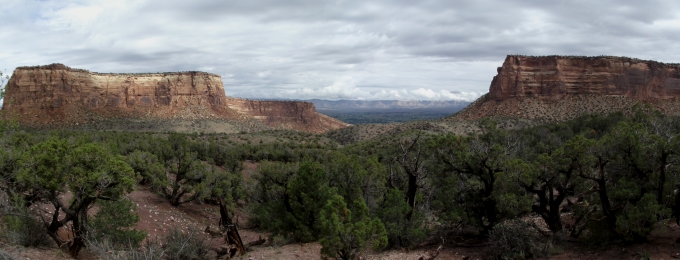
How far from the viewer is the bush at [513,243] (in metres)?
11.9

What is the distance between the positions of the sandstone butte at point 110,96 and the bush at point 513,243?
194 feet

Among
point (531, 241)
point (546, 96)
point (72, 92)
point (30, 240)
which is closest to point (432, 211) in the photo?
point (531, 241)

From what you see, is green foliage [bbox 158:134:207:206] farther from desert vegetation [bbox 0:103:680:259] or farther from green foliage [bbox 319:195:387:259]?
green foliage [bbox 319:195:387:259]

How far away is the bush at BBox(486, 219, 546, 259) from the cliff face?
198 feet

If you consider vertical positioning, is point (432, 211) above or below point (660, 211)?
below

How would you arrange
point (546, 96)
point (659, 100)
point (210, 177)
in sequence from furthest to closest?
1. point (546, 96)
2. point (659, 100)
3. point (210, 177)

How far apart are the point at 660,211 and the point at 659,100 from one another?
64226 millimetres

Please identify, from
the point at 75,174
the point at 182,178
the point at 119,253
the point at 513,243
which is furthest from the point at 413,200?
the point at 182,178

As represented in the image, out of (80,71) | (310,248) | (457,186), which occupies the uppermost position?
(80,71)

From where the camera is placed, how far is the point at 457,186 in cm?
1431

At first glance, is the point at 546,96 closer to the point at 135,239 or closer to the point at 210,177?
the point at 210,177

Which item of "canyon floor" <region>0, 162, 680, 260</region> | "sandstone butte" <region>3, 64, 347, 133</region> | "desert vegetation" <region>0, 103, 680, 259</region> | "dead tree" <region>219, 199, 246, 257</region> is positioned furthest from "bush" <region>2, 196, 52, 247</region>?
"sandstone butte" <region>3, 64, 347, 133</region>

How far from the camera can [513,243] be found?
39.8ft

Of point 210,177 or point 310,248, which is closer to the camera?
point 310,248
